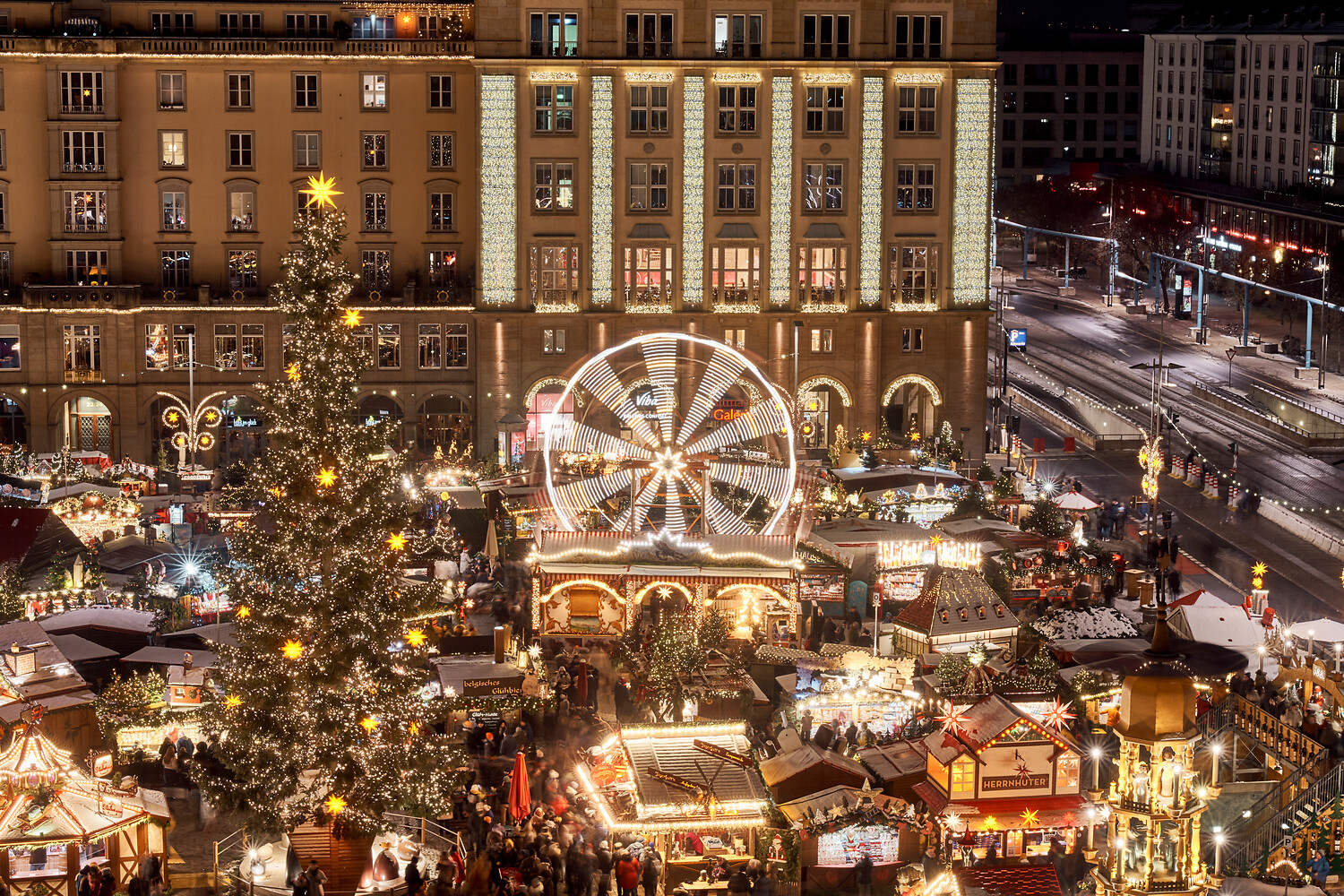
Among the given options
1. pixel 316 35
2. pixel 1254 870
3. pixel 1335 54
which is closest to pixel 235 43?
pixel 316 35

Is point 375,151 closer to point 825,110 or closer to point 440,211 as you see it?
point 440,211

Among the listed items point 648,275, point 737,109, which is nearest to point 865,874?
point 648,275

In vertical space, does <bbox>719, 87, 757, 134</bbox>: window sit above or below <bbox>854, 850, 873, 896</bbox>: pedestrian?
above

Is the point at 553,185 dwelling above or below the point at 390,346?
above

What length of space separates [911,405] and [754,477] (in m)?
31.1

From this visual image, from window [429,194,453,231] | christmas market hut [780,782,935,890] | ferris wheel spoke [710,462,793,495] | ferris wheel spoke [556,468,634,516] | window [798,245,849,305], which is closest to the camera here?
christmas market hut [780,782,935,890]

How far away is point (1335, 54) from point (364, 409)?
75.8 m

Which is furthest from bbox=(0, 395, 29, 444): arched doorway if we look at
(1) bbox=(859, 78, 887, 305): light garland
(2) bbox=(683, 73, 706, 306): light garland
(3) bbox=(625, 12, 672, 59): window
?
(1) bbox=(859, 78, 887, 305): light garland

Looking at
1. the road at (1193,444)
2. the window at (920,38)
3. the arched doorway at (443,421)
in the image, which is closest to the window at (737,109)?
the window at (920,38)

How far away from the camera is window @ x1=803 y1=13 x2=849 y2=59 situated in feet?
305

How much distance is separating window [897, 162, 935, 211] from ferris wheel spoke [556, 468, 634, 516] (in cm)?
3113

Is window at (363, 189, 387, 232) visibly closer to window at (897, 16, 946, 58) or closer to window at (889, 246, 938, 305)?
window at (889, 246, 938, 305)

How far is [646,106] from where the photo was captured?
3644 inches

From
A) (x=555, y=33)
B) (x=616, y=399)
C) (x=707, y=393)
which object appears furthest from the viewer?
(x=555, y=33)
